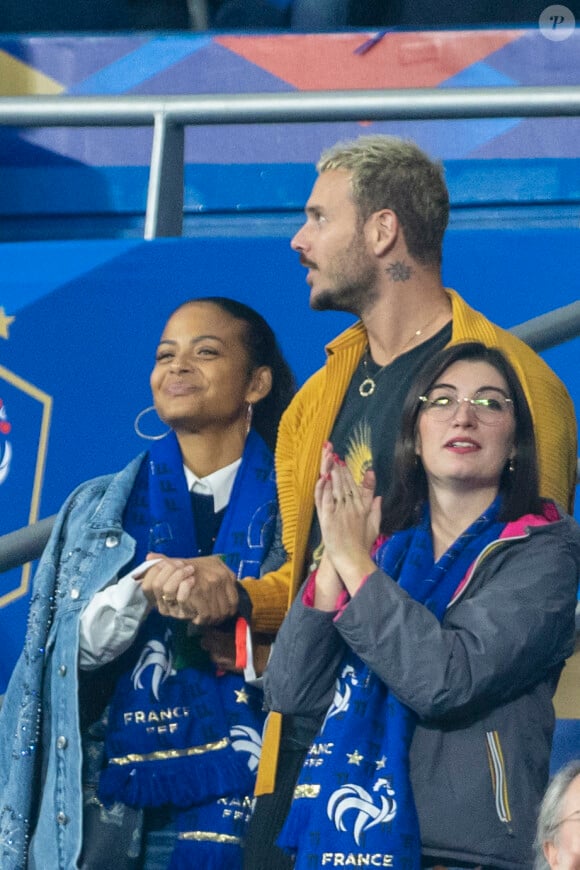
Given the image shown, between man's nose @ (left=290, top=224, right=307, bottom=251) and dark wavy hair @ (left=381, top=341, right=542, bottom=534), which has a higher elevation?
man's nose @ (left=290, top=224, right=307, bottom=251)

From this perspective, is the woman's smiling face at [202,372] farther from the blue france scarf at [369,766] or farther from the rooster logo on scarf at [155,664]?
the blue france scarf at [369,766]

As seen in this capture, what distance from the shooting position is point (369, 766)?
2674 millimetres

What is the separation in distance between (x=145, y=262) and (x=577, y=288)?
928mm

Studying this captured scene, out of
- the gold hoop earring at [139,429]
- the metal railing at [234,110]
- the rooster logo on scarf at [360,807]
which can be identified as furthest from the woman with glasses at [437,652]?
the metal railing at [234,110]

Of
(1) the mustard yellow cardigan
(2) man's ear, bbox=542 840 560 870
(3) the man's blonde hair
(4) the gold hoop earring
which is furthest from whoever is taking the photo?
(4) the gold hoop earring

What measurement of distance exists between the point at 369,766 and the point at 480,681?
23 cm

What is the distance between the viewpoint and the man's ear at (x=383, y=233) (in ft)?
10.9

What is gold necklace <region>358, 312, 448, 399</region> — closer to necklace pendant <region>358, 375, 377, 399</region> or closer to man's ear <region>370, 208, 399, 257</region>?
necklace pendant <region>358, 375, 377, 399</region>

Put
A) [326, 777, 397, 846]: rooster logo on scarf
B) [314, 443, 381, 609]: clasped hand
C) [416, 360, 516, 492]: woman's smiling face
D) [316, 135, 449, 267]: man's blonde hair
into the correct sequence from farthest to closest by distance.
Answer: [316, 135, 449, 267]: man's blonde hair, [416, 360, 516, 492]: woman's smiling face, [314, 443, 381, 609]: clasped hand, [326, 777, 397, 846]: rooster logo on scarf

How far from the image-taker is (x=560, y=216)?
183 inches

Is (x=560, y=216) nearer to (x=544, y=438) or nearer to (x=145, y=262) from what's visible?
(x=145, y=262)

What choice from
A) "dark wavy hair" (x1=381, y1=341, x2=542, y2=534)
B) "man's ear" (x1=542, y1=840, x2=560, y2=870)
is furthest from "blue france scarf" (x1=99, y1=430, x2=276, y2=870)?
"man's ear" (x1=542, y1=840, x2=560, y2=870)

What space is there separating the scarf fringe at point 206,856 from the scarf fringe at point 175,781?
7cm

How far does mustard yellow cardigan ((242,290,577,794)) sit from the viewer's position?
301 centimetres
